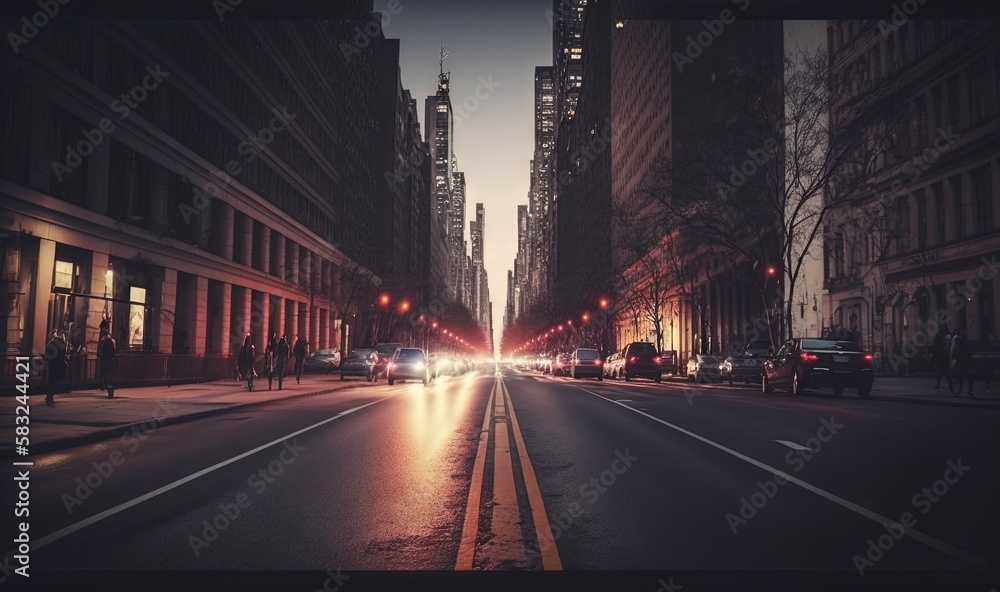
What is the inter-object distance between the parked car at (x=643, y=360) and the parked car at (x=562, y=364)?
7692 mm

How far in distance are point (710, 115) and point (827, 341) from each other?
60.2 m

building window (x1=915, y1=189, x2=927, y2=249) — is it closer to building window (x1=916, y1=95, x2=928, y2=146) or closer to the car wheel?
building window (x1=916, y1=95, x2=928, y2=146)

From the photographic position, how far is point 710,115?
261ft

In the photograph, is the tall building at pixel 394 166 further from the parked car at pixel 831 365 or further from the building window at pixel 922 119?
the parked car at pixel 831 365

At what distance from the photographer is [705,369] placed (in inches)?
1683

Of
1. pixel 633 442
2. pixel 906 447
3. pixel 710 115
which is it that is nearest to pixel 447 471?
pixel 633 442

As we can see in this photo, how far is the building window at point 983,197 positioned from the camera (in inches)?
1481

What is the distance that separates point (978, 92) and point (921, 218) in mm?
7906

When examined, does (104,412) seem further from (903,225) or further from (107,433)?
(903,225)

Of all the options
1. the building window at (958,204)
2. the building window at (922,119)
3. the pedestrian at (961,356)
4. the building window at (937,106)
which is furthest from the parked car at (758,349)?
the building window at (937,106)

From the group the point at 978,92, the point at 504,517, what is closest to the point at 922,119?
the point at 978,92

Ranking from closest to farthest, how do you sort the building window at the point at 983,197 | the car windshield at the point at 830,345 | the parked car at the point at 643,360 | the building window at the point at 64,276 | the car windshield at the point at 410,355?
the car windshield at the point at 830,345 < the building window at the point at 64,276 < the building window at the point at 983,197 < the car windshield at the point at 410,355 < the parked car at the point at 643,360

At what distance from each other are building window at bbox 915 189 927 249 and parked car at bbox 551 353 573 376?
868 inches

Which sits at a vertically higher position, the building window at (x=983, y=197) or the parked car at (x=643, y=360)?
the building window at (x=983, y=197)
